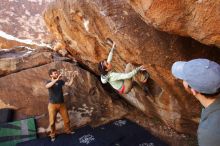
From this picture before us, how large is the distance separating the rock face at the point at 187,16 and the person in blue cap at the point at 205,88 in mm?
1427

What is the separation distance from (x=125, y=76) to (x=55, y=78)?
1837 mm

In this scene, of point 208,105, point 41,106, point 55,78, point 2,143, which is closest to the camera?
point 208,105

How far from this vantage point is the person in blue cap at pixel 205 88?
2141 millimetres

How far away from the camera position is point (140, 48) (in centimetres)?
537

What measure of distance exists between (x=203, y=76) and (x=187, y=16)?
1.68 metres

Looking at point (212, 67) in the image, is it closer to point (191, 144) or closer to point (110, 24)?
point (110, 24)

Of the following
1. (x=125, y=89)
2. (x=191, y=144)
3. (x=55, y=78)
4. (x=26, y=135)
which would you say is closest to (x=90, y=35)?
(x=55, y=78)

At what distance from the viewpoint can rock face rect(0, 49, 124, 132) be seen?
787cm

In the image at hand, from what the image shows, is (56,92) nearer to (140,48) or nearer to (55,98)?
(55,98)

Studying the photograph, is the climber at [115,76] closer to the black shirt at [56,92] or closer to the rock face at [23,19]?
the black shirt at [56,92]

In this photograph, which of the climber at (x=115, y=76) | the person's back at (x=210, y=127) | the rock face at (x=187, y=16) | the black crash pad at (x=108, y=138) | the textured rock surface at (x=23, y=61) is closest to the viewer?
the person's back at (x=210, y=127)

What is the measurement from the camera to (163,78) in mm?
5703

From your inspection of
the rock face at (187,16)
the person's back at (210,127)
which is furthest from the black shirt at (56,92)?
the person's back at (210,127)

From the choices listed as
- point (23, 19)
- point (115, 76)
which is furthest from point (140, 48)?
point (23, 19)
